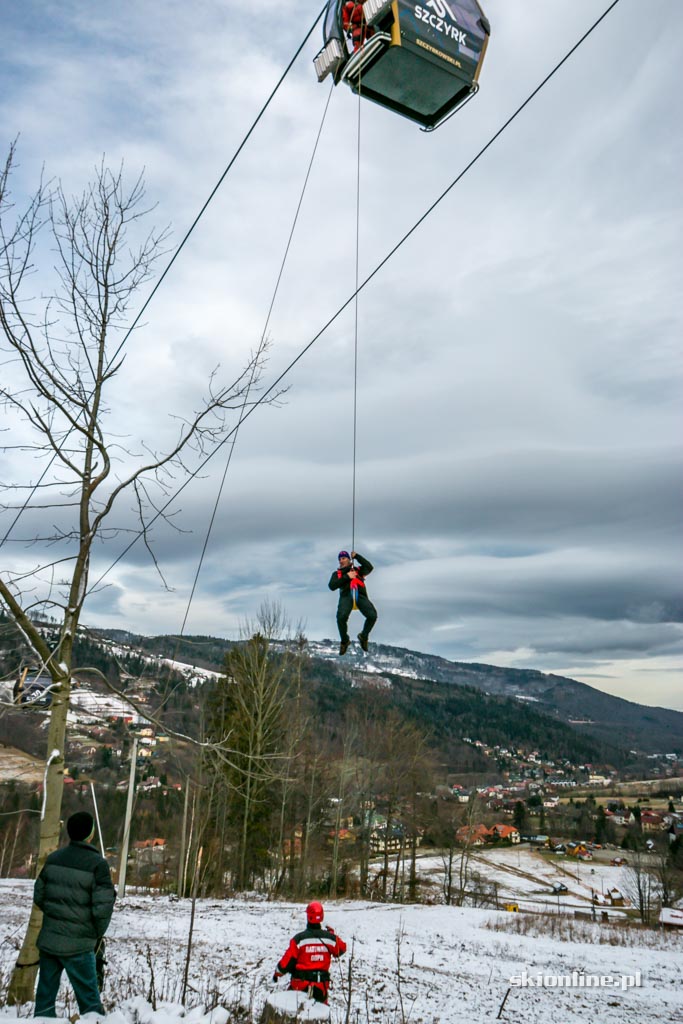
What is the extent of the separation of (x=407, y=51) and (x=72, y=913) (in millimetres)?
9144

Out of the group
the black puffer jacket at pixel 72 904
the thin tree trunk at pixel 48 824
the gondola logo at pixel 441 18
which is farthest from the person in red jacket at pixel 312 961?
the gondola logo at pixel 441 18

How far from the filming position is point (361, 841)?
41062 millimetres

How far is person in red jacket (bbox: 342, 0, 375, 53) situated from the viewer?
765 centimetres

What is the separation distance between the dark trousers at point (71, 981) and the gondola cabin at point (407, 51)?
9.34m

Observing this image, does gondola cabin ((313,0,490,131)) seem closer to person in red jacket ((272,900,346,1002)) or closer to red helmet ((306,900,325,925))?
person in red jacket ((272,900,346,1002))

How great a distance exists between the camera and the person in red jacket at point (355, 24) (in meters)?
7.65

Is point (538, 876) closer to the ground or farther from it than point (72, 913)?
closer to the ground

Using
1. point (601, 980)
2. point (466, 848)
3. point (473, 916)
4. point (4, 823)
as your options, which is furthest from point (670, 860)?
point (4, 823)

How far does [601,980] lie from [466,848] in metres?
30.5

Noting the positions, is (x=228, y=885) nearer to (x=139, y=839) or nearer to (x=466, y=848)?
(x=466, y=848)

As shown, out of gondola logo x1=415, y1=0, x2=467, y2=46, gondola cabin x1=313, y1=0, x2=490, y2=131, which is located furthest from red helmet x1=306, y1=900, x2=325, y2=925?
gondola logo x1=415, y1=0, x2=467, y2=46

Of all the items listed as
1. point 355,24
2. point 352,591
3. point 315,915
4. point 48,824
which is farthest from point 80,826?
point 355,24

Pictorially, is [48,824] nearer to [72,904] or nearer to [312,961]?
[72,904]

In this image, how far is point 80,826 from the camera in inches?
201
